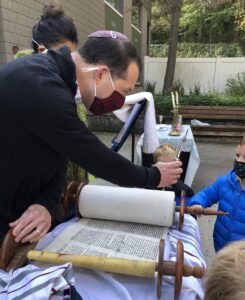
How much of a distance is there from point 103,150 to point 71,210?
0.54 m

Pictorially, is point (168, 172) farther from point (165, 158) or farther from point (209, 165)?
point (209, 165)

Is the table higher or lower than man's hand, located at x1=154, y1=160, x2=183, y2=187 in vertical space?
lower

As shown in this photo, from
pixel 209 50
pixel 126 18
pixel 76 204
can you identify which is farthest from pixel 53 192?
pixel 209 50

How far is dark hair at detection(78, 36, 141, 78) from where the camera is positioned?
4.79 ft

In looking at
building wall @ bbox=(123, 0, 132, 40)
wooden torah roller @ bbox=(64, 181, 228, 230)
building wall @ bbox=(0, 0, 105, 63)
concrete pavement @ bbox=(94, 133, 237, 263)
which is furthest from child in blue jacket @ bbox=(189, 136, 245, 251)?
building wall @ bbox=(123, 0, 132, 40)

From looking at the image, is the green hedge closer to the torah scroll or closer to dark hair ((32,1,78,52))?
dark hair ((32,1,78,52))

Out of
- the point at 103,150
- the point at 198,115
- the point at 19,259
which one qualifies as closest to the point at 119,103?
the point at 103,150

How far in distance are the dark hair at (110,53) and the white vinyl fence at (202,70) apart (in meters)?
13.2

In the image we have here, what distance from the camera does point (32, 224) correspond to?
1.23 m

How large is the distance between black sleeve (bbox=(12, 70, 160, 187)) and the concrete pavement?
7.40 feet

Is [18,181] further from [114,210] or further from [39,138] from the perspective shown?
[114,210]

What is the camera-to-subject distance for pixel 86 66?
148 centimetres

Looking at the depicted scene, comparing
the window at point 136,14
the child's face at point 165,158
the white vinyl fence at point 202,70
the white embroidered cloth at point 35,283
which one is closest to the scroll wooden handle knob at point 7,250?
the white embroidered cloth at point 35,283

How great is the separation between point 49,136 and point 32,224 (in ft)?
1.04
